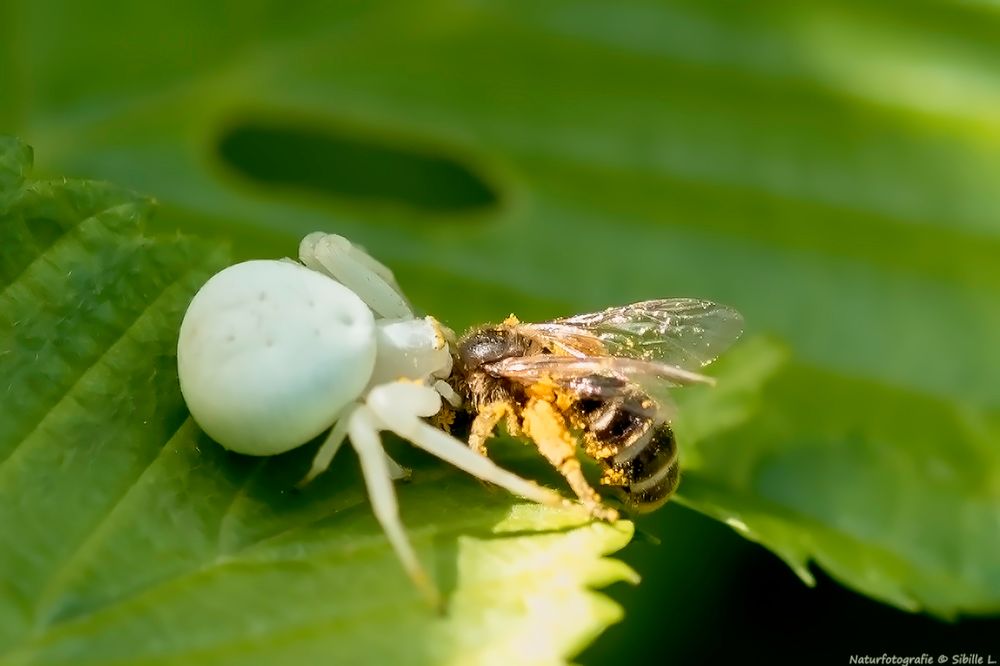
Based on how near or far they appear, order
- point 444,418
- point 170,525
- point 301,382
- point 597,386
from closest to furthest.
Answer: point 170,525 < point 301,382 < point 597,386 < point 444,418

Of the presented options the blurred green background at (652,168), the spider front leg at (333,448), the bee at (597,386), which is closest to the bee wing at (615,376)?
the bee at (597,386)

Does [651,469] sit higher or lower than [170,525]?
higher

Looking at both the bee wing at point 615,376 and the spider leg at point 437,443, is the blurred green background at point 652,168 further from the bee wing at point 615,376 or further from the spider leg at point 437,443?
the spider leg at point 437,443

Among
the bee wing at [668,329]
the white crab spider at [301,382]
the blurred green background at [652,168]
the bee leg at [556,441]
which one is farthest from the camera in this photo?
the blurred green background at [652,168]

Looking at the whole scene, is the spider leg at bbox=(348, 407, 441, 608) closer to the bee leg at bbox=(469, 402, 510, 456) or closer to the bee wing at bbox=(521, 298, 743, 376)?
the bee leg at bbox=(469, 402, 510, 456)

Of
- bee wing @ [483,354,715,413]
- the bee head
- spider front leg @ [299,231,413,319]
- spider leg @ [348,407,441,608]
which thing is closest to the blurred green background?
spider front leg @ [299,231,413,319]

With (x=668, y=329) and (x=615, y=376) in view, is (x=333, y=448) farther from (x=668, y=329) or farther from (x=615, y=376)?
(x=668, y=329)

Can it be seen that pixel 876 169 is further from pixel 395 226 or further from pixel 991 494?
pixel 395 226

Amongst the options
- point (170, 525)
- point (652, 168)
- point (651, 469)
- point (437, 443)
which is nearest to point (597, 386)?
point (651, 469)
